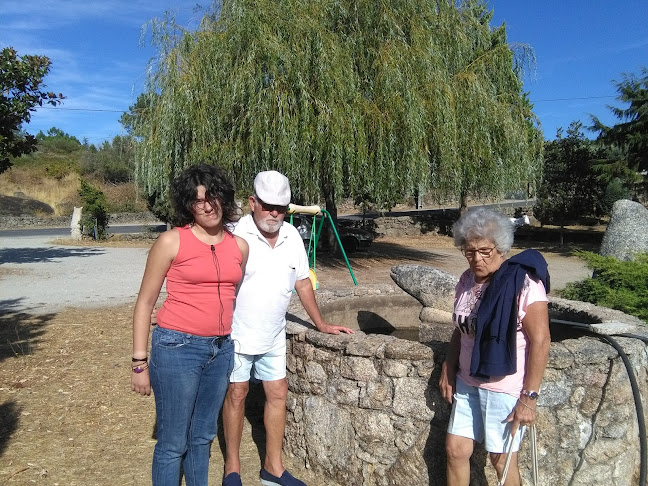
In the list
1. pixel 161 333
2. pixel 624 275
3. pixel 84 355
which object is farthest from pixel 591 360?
pixel 84 355

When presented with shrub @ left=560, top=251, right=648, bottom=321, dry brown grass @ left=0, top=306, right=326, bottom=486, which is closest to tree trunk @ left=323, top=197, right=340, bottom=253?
dry brown grass @ left=0, top=306, right=326, bottom=486

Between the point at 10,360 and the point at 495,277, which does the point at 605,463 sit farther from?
the point at 10,360

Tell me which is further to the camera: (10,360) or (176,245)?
(10,360)

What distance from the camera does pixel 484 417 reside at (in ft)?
7.80

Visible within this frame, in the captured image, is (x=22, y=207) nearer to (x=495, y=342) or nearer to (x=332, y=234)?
(x=332, y=234)

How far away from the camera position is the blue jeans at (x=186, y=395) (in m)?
2.38

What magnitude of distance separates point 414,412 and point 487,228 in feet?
3.81

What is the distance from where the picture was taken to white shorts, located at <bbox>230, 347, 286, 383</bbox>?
2926 millimetres

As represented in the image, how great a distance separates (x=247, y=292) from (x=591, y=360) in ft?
6.02

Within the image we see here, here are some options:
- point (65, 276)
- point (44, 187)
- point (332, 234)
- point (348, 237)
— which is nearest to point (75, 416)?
point (65, 276)

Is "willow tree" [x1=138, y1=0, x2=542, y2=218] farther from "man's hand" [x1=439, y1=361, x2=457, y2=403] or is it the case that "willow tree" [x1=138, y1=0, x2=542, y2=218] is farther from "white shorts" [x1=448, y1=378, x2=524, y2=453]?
"white shorts" [x1=448, y1=378, x2=524, y2=453]

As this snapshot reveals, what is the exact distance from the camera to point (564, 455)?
277 cm

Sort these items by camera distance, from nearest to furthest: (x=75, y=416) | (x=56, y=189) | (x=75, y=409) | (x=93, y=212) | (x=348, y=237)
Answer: (x=75, y=416) < (x=75, y=409) < (x=348, y=237) < (x=93, y=212) < (x=56, y=189)

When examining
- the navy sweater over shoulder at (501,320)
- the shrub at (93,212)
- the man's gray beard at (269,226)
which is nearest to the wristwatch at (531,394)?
the navy sweater over shoulder at (501,320)
